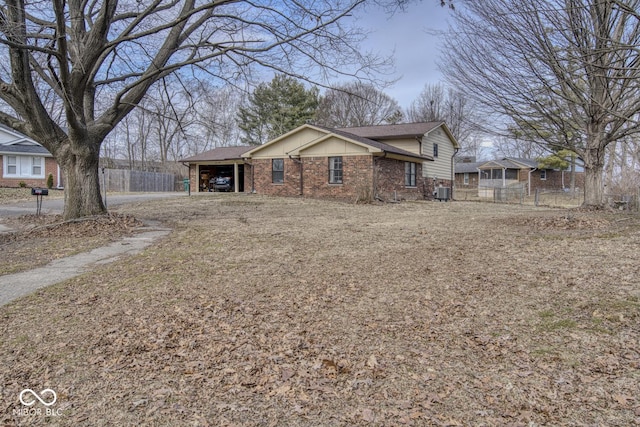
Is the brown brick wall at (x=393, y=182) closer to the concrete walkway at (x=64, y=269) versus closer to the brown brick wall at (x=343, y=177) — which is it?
the brown brick wall at (x=343, y=177)

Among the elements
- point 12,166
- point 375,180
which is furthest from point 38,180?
point 375,180

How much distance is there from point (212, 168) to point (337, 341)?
27380 millimetres

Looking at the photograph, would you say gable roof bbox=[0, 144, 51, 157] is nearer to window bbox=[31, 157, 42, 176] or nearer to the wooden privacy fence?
window bbox=[31, 157, 42, 176]

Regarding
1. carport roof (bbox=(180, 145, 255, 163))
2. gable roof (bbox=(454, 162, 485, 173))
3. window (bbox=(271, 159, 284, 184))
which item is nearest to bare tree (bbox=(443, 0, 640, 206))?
window (bbox=(271, 159, 284, 184))

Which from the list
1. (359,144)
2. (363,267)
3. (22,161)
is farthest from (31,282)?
(22,161)

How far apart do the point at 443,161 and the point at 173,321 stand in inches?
951

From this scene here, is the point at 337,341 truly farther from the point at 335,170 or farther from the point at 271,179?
the point at 271,179

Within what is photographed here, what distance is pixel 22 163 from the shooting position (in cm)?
2578

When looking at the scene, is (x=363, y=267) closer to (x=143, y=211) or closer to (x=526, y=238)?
(x=526, y=238)

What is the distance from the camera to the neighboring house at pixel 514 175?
37344mm

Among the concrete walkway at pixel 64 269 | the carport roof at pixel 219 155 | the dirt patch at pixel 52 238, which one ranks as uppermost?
the carport roof at pixel 219 155

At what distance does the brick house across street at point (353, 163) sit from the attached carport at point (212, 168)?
1.51 metres

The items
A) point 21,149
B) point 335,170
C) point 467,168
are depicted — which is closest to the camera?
point 335,170

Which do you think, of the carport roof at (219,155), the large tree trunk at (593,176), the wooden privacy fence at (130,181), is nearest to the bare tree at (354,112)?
the carport roof at (219,155)
